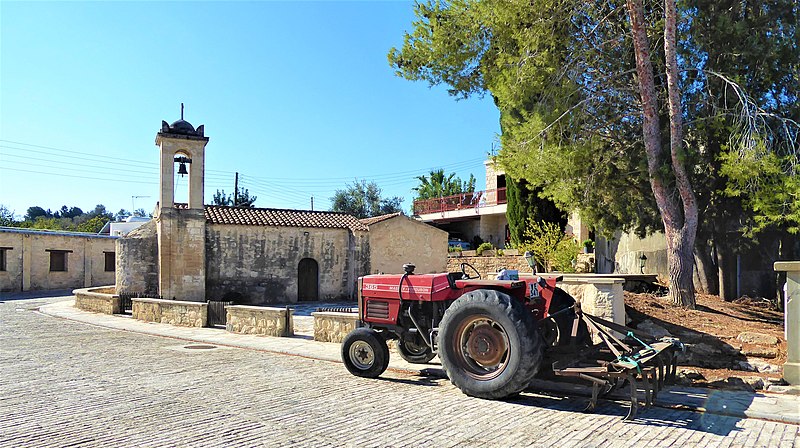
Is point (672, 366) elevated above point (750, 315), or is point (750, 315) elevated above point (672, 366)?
point (750, 315)

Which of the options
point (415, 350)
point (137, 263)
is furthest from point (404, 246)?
point (415, 350)

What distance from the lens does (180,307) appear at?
16453mm

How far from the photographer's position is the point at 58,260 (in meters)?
36.8

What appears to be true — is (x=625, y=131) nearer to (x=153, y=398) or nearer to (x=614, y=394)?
(x=614, y=394)

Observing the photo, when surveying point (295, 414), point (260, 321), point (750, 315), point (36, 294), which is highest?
point (750, 315)

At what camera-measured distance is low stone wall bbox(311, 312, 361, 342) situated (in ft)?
38.5

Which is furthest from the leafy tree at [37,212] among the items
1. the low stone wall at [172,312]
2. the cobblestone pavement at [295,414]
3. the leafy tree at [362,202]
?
the cobblestone pavement at [295,414]

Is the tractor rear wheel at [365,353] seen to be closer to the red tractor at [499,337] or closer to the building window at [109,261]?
the red tractor at [499,337]

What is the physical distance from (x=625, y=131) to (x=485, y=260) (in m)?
15.8

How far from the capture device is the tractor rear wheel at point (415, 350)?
28.0 ft

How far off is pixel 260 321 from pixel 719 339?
964 centimetres

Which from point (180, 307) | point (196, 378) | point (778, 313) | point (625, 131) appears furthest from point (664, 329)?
point (180, 307)

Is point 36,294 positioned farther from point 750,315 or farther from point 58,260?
point 750,315

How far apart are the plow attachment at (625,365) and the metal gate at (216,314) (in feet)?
36.6
